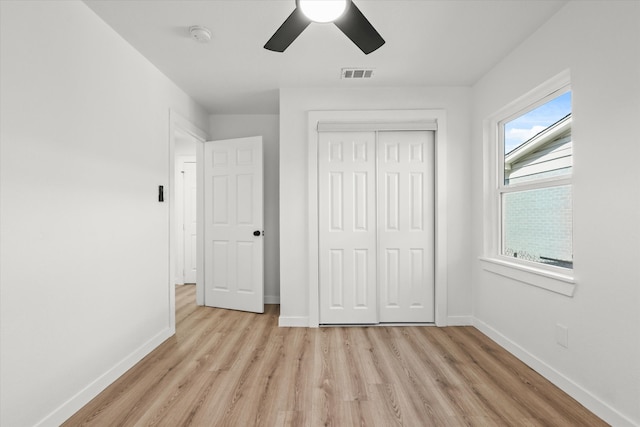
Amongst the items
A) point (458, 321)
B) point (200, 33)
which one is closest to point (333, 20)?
point (200, 33)

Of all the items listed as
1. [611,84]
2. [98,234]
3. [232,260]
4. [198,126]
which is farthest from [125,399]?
[611,84]

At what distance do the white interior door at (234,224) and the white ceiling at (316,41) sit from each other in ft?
2.50

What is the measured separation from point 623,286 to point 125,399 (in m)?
2.92

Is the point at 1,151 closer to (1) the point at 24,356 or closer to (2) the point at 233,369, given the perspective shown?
(1) the point at 24,356

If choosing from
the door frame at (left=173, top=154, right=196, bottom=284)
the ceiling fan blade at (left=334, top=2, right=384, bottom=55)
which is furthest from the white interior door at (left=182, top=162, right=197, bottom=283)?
the ceiling fan blade at (left=334, top=2, right=384, bottom=55)

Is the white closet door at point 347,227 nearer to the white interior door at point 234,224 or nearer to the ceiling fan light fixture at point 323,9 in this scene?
the white interior door at point 234,224

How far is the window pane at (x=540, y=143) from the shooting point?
2178mm

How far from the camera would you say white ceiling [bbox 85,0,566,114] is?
2.02 metres

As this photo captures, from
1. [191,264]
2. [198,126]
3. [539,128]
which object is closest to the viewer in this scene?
[539,128]

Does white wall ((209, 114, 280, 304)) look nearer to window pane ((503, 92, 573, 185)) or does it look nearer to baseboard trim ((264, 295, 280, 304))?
baseboard trim ((264, 295, 280, 304))

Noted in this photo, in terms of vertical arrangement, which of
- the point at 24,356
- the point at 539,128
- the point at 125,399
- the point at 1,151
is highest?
the point at 539,128

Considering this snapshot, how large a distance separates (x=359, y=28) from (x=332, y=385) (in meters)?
2.10

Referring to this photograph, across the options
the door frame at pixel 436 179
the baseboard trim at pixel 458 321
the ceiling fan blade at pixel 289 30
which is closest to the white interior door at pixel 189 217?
the door frame at pixel 436 179

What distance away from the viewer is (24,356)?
155 cm
